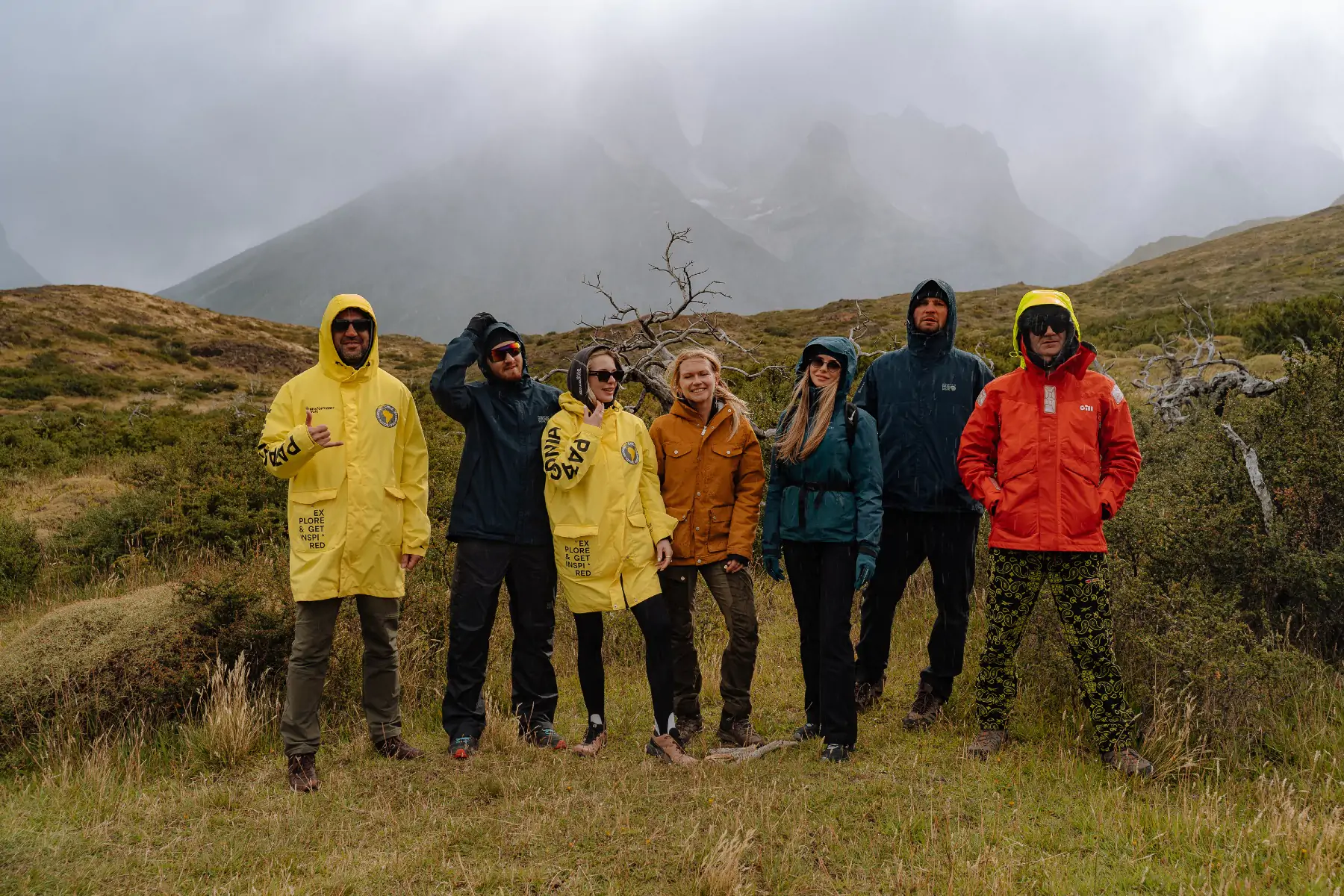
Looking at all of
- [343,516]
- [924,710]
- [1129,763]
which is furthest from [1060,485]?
[343,516]

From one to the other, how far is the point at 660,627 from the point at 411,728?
2.04m

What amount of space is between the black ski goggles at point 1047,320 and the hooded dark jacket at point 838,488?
911 millimetres

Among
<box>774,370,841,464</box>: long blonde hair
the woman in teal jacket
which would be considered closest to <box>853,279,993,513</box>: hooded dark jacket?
the woman in teal jacket

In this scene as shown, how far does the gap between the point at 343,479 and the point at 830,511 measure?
2685 mm

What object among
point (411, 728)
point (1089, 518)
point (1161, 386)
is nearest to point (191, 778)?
point (411, 728)

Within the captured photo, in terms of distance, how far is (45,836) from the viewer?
10.3ft

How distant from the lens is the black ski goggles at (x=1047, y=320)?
367 centimetres

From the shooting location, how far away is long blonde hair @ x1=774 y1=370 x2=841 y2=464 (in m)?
4.04

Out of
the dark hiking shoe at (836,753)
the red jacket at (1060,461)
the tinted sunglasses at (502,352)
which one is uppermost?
the tinted sunglasses at (502,352)

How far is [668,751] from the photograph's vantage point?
4.05 m

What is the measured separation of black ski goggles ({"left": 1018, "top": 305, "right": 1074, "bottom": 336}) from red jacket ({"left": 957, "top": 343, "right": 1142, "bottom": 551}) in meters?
0.15

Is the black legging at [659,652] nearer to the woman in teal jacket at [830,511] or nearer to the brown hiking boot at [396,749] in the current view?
the woman in teal jacket at [830,511]

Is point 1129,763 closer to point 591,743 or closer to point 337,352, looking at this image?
point 591,743

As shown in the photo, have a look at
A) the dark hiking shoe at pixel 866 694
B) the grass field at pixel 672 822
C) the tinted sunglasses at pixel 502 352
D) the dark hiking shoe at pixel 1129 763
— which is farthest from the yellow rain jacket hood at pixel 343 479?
the dark hiking shoe at pixel 1129 763
